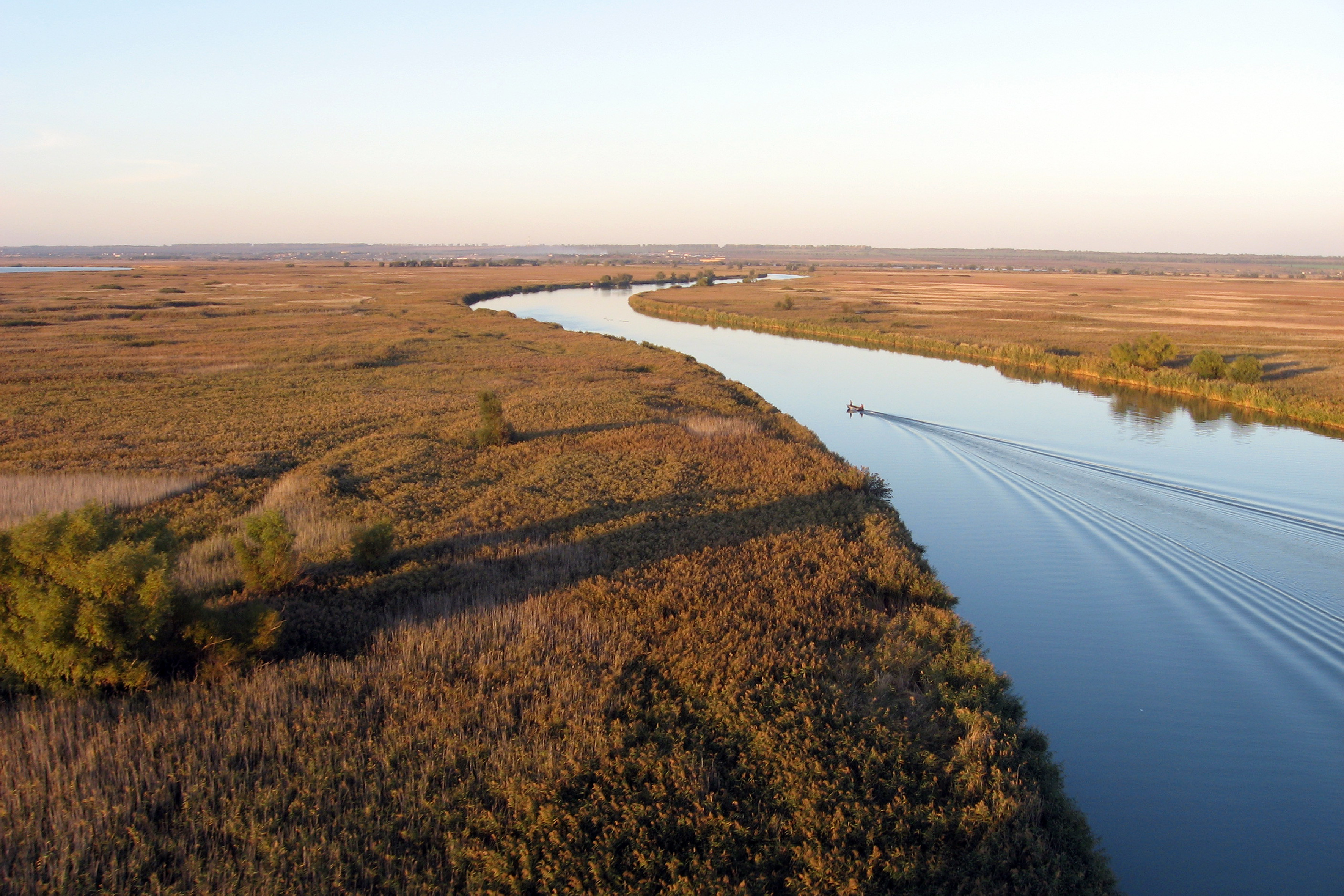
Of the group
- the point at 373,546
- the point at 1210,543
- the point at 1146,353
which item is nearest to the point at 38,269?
the point at 1146,353

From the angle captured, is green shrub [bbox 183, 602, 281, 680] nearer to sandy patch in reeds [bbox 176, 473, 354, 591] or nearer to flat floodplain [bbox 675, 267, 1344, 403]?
sandy patch in reeds [bbox 176, 473, 354, 591]

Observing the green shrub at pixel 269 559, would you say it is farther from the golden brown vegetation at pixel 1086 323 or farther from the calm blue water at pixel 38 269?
the calm blue water at pixel 38 269

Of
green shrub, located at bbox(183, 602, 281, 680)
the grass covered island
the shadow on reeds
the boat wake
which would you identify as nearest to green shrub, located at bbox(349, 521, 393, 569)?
the grass covered island

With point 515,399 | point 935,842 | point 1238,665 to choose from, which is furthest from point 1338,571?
point 515,399

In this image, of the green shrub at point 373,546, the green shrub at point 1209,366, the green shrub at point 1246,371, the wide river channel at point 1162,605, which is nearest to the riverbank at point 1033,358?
the green shrub at point 1209,366

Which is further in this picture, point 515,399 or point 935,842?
point 515,399

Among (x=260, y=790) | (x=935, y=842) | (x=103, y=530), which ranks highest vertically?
(x=103, y=530)

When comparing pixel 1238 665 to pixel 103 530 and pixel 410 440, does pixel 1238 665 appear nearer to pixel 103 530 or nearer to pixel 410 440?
pixel 103 530

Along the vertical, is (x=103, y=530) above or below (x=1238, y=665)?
above
